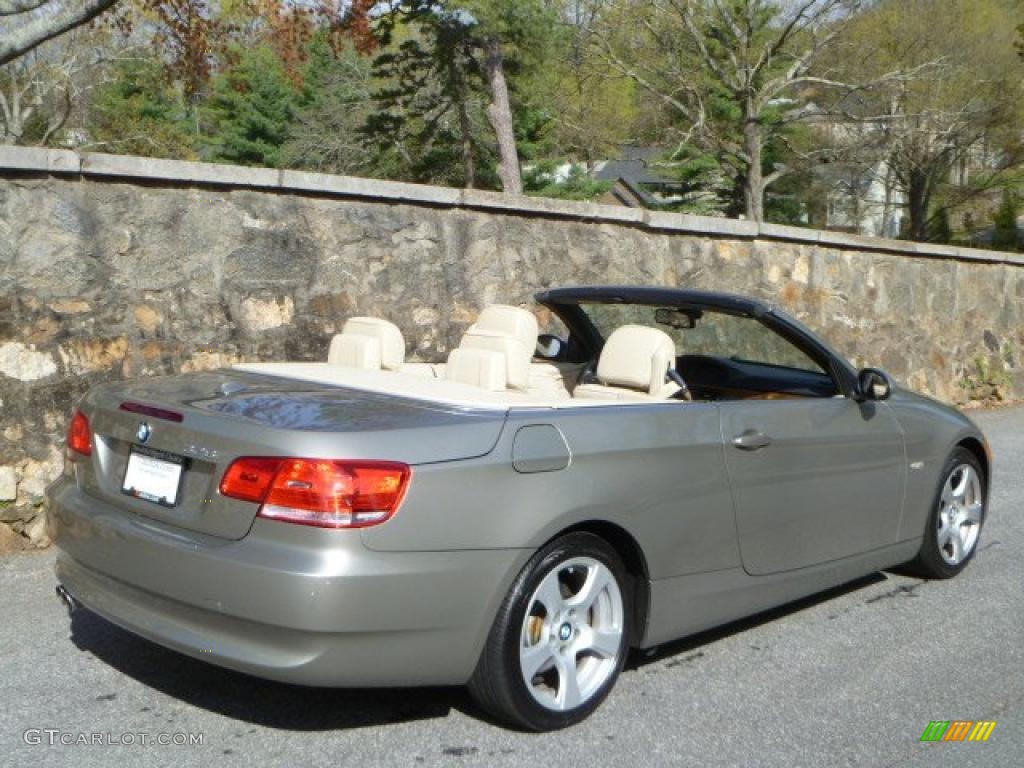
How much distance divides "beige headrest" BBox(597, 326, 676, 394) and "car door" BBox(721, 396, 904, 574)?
0.34 meters

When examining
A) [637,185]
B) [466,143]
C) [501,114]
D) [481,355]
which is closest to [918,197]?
[466,143]

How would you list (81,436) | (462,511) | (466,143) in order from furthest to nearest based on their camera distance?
(466,143)
(81,436)
(462,511)

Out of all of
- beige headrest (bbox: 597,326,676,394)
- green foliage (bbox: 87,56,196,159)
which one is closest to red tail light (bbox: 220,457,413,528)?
beige headrest (bbox: 597,326,676,394)

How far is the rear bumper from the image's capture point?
11.4 ft

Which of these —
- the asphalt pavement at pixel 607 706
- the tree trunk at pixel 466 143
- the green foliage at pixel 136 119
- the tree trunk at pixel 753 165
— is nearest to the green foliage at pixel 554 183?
the tree trunk at pixel 466 143

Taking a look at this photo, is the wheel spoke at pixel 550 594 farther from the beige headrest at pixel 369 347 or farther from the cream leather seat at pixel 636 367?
the beige headrest at pixel 369 347

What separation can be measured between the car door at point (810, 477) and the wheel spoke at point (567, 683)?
94 centimetres

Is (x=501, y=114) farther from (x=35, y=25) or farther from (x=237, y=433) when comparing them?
(x=237, y=433)

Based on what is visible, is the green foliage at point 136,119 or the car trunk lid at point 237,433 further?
the green foliage at point 136,119

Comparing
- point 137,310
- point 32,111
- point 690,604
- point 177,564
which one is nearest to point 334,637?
point 177,564

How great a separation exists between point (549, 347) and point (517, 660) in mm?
2600

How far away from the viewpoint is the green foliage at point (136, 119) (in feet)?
120

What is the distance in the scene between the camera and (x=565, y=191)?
3719 cm

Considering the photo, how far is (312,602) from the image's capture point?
3.43 meters
